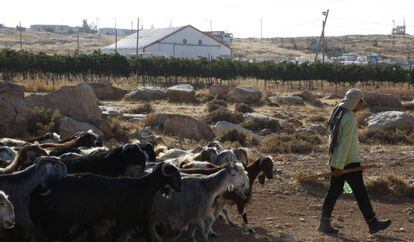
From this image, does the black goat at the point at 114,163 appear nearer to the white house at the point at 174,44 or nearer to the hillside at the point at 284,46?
the white house at the point at 174,44

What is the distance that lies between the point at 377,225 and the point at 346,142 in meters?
1.36

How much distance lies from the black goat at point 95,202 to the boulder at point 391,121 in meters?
16.6

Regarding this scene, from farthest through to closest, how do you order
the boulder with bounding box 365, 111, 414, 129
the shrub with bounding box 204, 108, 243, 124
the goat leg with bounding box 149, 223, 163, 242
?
1. the shrub with bounding box 204, 108, 243, 124
2. the boulder with bounding box 365, 111, 414, 129
3. the goat leg with bounding box 149, 223, 163, 242

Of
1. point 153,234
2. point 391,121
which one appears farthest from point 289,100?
point 153,234

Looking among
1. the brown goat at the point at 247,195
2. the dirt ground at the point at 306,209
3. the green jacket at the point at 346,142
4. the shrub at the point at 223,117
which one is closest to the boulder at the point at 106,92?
the shrub at the point at 223,117

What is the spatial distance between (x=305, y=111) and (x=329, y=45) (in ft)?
395

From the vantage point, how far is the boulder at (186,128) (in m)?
21.1

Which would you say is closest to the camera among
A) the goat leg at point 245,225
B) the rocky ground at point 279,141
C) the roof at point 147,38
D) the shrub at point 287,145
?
the goat leg at point 245,225

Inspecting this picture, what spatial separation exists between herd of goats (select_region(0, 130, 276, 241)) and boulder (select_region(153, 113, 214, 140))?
1053cm

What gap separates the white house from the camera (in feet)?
266

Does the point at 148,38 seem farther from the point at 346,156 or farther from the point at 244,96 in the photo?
the point at 346,156

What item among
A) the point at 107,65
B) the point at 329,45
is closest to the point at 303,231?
the point at 107,65

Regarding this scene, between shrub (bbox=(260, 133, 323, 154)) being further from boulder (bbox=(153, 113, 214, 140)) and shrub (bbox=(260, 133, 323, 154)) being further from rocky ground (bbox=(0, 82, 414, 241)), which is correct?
boulder (bbox=(153, 113, 214, 140))

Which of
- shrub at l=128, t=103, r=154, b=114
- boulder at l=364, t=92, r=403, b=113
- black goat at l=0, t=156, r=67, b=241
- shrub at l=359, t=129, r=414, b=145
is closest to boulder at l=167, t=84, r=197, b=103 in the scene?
shrub at l=128, t=103, r=154, b=114
